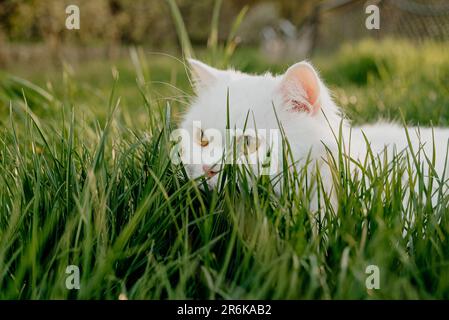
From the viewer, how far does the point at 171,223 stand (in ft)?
4.11

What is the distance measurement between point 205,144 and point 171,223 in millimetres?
357

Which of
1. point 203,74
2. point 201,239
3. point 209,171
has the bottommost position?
point 201,239

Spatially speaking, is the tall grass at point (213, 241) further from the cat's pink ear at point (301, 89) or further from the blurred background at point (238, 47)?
the blurred background at point (238, 47)

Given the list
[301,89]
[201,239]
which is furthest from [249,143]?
[201,239]

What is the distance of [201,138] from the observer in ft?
5.15

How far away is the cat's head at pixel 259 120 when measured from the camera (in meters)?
1.42

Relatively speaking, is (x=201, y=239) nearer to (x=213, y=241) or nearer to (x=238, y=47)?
(x=213, y=241)

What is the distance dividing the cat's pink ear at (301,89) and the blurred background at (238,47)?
1.22ft

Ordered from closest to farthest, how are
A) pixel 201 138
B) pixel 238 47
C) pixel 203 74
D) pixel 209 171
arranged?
pixel 209 171, pixel 201 138, pixel 203 74, pixel 238 47

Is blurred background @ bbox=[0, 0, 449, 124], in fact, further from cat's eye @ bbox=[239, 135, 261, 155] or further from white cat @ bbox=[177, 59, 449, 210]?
cat's eye @ bbox=[239, 135, 261, 155]

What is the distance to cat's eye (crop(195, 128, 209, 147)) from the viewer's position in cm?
154

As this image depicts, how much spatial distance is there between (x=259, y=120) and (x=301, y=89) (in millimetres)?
143

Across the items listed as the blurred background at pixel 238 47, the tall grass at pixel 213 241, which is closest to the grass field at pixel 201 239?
the tall grass at pixel 213 241

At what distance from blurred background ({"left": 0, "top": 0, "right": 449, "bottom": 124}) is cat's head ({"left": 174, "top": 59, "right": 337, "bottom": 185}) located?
20 centimetres
